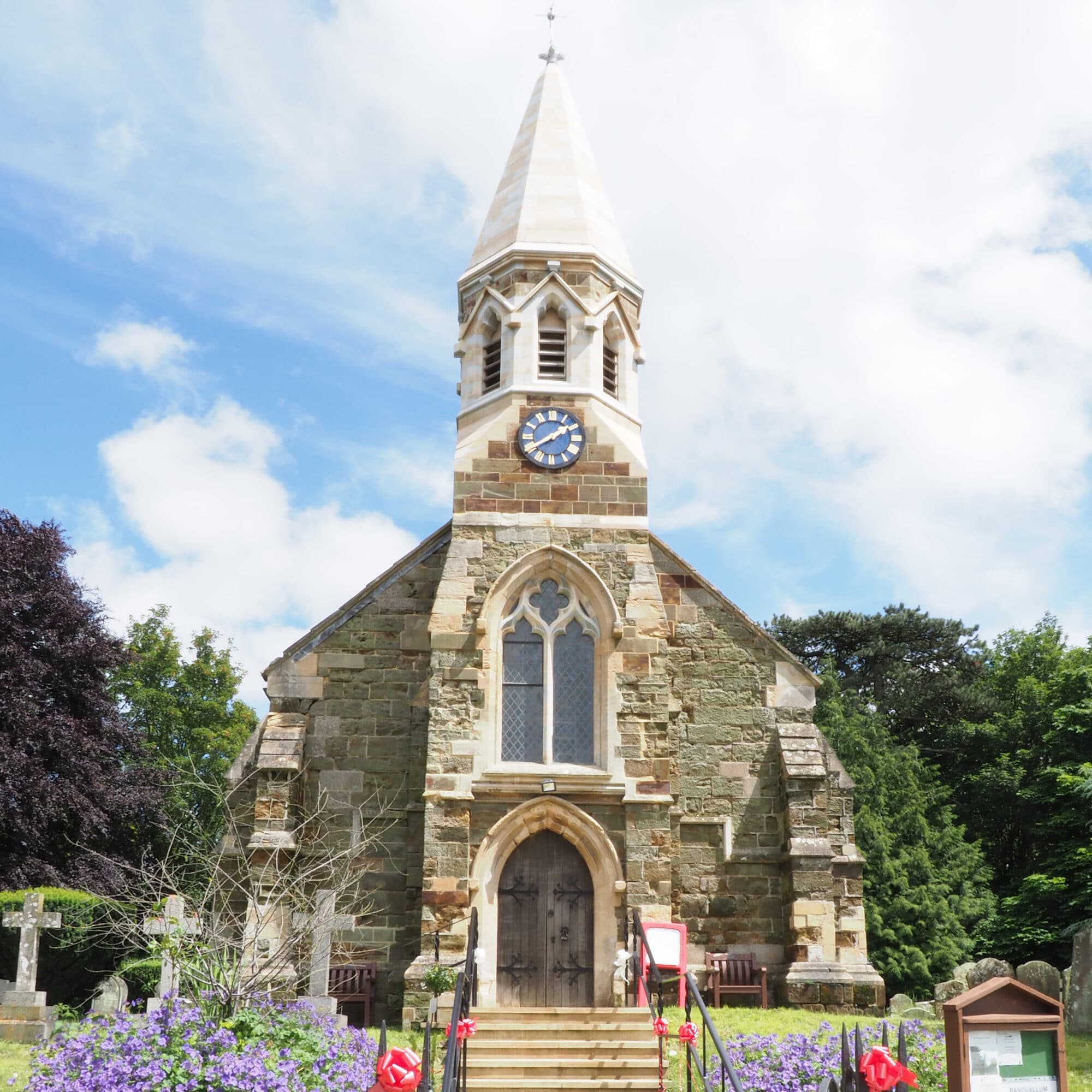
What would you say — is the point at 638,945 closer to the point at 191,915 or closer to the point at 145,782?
the point at 191,915

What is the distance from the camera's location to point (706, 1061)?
1120 centimetres

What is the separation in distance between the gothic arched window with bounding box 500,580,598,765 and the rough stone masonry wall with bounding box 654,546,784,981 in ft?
5.78

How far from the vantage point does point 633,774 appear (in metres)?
16.1

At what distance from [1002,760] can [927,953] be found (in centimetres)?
927

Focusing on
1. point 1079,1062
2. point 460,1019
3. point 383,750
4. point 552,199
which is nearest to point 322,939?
point 460,1019

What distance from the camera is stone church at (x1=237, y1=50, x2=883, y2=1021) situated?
624 inches

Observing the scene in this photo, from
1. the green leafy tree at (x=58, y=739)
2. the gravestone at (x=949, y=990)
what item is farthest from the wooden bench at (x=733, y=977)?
the green leafy tree at (x=58, y=739)

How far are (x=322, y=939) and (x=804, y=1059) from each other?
568 cm

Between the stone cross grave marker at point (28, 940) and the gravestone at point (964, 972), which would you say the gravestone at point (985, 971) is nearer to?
the gravestone at point (964, 972)

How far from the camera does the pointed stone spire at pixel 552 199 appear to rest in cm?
1953

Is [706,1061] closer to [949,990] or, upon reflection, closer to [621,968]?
[621,968]

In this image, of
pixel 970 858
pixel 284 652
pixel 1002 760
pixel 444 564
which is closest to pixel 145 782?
pixel 284 652

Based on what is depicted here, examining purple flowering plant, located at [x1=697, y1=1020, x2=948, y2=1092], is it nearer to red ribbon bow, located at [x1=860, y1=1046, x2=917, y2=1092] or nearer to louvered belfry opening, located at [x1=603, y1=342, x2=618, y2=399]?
red ribbon bow, located at [x1=860, y1=1046, x2=917, y2=1092]

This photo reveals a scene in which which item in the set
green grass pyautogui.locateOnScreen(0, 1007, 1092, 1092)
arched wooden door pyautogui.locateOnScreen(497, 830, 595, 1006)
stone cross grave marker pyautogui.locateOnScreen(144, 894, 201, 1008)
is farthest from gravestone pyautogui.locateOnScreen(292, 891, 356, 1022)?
arched wooden door pyautogui.locateOnScreen(497, 830, 595, 1006)
